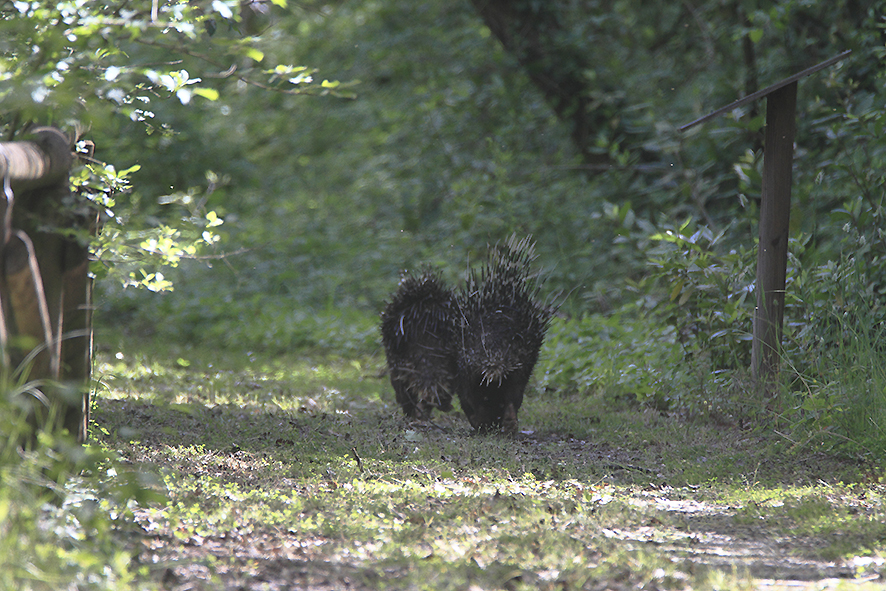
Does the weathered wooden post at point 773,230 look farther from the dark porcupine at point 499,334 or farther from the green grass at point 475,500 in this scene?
the dark porcupine at point 499,334

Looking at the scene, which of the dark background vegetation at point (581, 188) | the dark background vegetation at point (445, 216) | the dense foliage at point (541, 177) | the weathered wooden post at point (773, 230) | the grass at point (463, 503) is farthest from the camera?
the dark background vegetation at point (581, 188)

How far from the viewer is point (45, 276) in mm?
2992

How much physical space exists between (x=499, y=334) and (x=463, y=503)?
1.73 m

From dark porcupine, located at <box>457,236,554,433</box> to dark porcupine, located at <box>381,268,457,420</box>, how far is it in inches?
6.8

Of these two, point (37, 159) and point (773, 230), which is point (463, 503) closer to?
point (37, 159)

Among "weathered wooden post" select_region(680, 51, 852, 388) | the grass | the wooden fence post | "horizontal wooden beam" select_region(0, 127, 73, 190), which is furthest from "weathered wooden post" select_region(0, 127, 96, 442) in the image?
the wooden fence post

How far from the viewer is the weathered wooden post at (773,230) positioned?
5.13 m

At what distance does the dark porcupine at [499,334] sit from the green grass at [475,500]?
23 cm

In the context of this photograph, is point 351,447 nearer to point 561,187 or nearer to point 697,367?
point 697,367

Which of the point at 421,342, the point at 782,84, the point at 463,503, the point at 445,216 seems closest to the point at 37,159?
the point at 463,503

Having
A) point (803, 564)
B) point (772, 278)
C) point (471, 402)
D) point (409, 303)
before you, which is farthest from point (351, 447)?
point (772, 278)

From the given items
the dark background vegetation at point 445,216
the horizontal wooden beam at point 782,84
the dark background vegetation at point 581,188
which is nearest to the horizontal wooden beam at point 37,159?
the dark background vegetation at point 445,216

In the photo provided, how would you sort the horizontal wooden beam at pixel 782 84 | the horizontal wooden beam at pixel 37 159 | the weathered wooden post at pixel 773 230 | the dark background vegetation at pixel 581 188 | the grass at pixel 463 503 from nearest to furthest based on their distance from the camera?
1. the horizontal wooden beam at pixel 37 159
2. the grass at pixel 463 503
3. the horizontal wooden beam at pixel 782 84
4. the weathered wooden post at pixel 773 230
5. the dark background vegetation at pixel 581 188

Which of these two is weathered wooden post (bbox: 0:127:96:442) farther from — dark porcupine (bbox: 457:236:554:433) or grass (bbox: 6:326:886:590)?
dark porcupine (bbox: 457:236:554:433)
